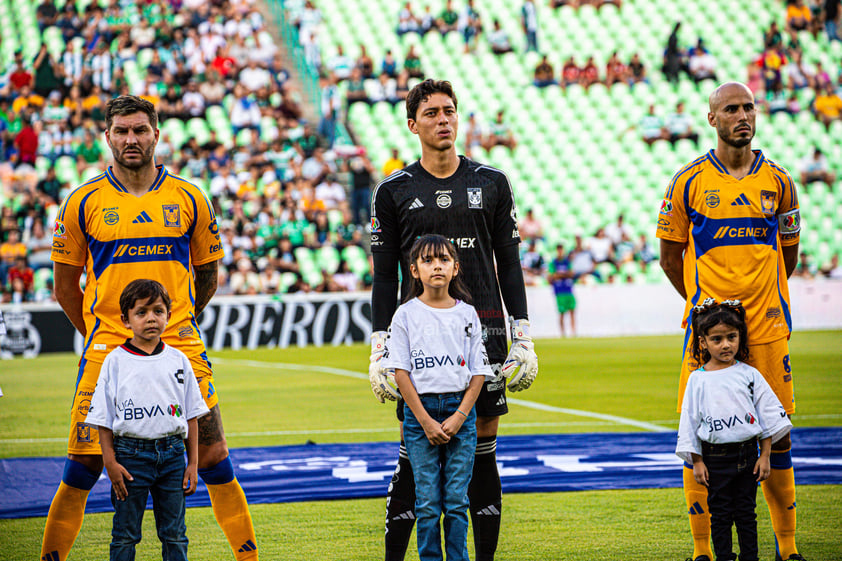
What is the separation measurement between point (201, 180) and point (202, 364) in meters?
19.8

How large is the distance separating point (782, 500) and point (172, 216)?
127 inches

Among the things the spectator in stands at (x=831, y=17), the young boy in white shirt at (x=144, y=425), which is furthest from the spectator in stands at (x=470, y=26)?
the young boy in white shirt at (x=144, y=425)

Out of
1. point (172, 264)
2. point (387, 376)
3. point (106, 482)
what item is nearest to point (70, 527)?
point (172, 264)

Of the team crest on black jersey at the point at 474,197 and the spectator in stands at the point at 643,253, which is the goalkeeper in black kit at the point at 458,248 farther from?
the spectator in stands at the point at 643,253

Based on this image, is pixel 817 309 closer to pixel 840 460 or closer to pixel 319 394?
pixel 319 394

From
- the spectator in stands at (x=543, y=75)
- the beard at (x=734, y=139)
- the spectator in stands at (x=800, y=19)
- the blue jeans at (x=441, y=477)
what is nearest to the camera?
the blue jeans at (x=441, y=477)

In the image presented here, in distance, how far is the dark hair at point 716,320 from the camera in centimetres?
481

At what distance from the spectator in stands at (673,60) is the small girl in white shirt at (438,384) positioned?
26949 mm

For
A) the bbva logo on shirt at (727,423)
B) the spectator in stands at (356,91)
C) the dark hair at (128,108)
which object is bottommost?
the bbva logo on shirt at (727,423)

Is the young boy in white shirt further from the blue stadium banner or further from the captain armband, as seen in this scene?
the blue stadium banner

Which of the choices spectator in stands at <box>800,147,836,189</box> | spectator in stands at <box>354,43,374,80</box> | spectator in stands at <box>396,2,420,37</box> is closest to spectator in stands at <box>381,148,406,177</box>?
spectator in stands at <box>354,43,374,80</box>

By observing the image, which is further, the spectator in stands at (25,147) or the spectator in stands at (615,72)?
the spectator in stands at (615,72)

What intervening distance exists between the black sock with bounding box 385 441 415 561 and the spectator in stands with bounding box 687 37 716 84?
27281mm

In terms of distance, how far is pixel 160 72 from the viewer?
25531mm
